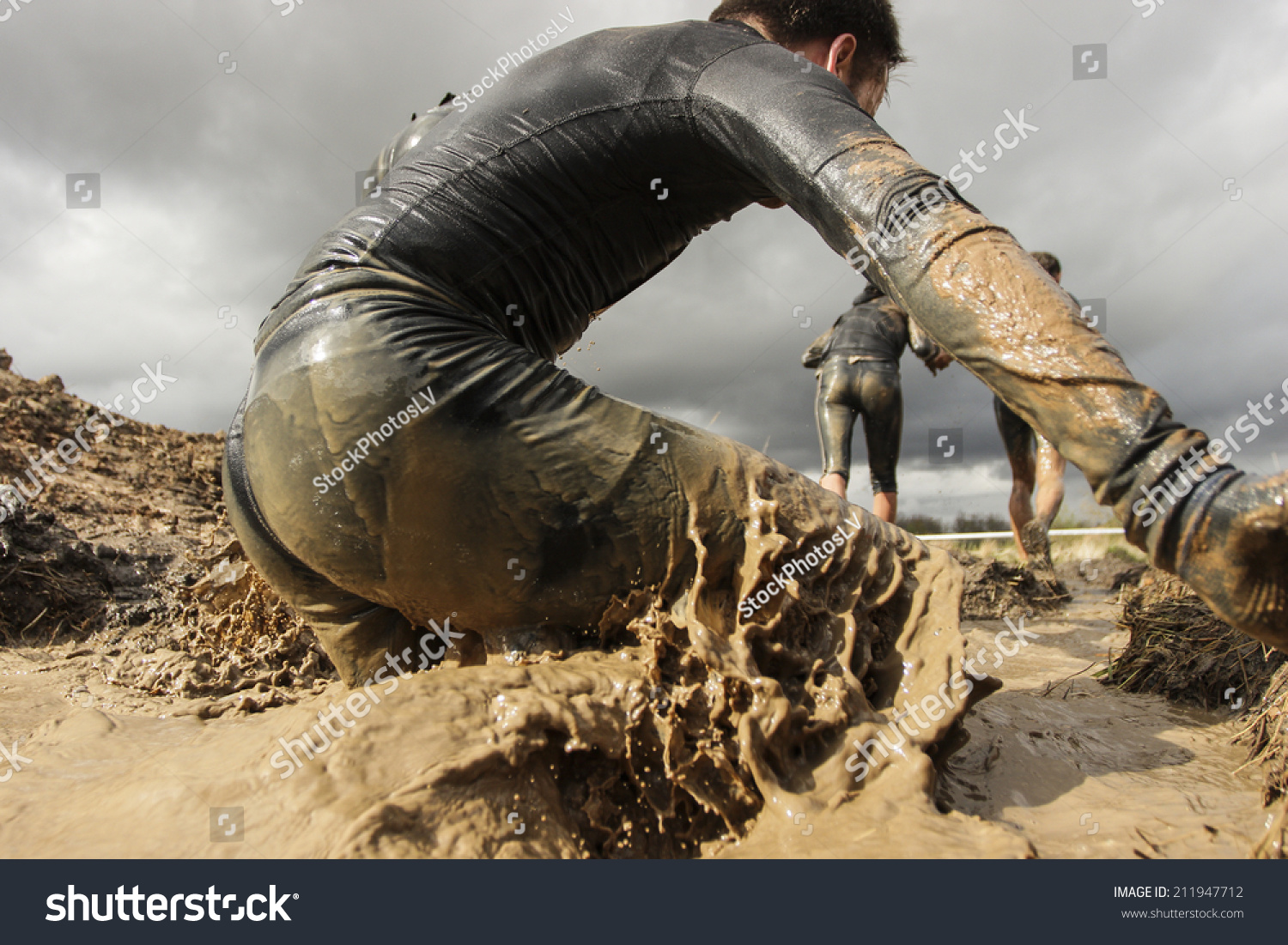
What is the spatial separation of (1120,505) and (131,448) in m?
8.02

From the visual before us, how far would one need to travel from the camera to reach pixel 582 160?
175 cm

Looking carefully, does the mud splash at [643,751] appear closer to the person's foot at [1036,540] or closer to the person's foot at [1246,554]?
the person's foot at [1246,554]

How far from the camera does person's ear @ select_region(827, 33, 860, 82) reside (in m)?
2.20

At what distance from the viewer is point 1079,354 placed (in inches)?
49.7

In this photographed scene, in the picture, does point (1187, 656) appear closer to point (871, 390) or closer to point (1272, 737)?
point (1272, 737)

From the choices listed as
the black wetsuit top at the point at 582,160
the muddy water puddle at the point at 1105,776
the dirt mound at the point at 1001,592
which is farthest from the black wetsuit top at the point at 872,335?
the black wetsuit top at the point at 582,160

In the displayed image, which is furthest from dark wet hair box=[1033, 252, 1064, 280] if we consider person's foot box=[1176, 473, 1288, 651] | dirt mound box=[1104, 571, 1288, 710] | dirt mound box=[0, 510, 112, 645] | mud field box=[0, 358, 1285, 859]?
dirt mound box=[0, 510, 112, 645]

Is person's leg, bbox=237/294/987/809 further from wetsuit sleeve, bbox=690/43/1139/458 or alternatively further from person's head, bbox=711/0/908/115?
person's head, bbox=711/0/908/115

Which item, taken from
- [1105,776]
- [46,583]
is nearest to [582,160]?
[1105,776]

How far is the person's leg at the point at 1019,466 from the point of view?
6.85 meters

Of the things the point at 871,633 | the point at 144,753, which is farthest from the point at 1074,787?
the point at 144,753

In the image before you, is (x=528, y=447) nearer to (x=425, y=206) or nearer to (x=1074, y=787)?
(x=425, y=206)

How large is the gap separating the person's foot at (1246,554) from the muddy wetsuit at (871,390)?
5.25 m

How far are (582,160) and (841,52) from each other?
1.00 metres
